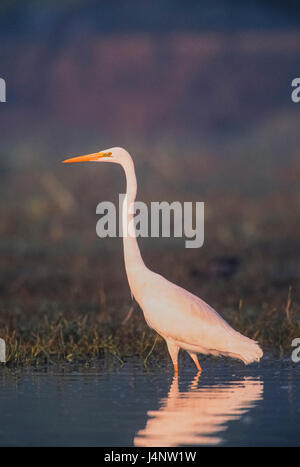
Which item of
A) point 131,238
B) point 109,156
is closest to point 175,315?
point 131,238

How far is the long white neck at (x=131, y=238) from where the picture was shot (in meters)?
10.7

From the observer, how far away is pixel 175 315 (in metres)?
10.5

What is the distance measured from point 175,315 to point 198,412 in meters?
2.06

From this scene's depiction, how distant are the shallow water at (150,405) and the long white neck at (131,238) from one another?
0.85 m

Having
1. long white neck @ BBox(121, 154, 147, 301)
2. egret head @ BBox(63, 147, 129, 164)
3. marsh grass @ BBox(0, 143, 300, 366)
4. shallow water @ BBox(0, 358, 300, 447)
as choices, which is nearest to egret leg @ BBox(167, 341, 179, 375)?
shallow water @ BBox(0, 358, 300, 447)

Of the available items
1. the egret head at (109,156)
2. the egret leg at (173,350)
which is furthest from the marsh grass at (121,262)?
the egret head at (109,156)

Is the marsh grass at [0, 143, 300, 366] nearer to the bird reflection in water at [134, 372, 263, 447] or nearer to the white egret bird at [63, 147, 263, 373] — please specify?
the white egret bird at [63, 147, 263, 373]

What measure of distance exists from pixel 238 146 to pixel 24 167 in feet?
51.5

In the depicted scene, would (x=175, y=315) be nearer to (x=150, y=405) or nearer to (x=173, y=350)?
(x=173, y=350)

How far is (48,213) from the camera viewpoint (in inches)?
1149

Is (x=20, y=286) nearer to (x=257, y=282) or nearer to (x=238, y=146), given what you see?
(x=257, y=282)

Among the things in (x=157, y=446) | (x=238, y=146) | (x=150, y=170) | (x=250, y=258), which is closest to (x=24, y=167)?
(x=150, y=170)
